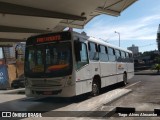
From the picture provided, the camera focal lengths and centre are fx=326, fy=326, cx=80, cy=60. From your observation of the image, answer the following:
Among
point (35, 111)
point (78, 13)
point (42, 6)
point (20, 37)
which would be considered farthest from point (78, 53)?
point (20, 37)

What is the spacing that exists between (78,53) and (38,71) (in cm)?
184

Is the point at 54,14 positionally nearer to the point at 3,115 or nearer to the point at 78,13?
the point at 78,13

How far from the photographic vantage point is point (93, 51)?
15922 millimetres

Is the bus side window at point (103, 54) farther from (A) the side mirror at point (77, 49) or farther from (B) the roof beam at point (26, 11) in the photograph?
(B) the roof beam at point (26, 11)

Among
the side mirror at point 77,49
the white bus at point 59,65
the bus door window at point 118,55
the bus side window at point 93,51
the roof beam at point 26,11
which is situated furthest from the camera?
the bus door window at point 118,55

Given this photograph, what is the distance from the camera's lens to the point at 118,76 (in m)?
20.7

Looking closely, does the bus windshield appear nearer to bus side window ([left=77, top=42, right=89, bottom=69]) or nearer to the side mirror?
the side mirror

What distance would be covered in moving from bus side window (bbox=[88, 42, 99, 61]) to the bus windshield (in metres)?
2.12

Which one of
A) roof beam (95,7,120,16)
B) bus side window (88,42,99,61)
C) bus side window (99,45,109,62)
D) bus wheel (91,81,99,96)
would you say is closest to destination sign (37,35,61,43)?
bus side window (88,42,99,61)

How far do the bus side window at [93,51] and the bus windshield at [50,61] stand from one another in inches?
83.6

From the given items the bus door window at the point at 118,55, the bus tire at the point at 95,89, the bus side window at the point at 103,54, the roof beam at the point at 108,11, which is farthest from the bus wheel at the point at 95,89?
the roof beam at the point at 108,11

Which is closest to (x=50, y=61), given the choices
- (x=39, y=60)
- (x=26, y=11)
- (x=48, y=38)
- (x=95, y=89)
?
(x=39, y=60)

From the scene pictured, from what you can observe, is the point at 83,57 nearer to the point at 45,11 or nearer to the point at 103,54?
the point at 103,54

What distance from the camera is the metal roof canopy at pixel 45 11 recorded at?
18.3m
